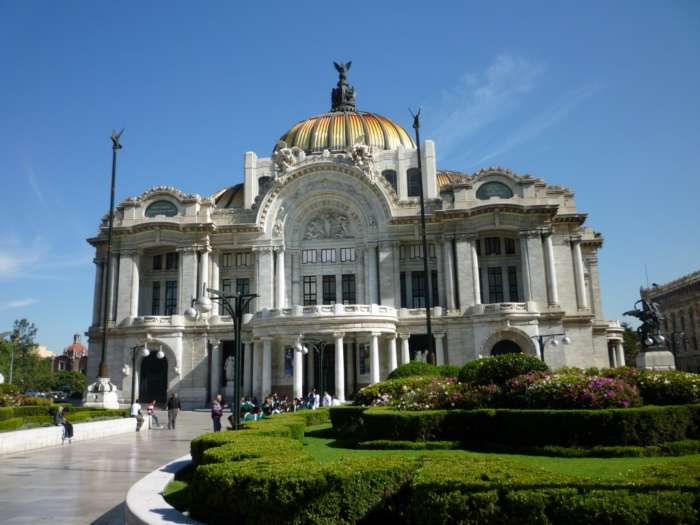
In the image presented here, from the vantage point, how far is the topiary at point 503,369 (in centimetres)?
1873

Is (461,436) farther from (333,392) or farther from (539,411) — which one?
(333,392)

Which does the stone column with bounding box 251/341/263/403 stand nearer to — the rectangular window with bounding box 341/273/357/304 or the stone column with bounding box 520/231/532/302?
the rectangular window with bounding box 341/273/357/304

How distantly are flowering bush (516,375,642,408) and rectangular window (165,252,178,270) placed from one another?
45.0 meters

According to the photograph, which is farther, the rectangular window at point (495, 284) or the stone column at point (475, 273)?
the rectangular window at point (495, 284)

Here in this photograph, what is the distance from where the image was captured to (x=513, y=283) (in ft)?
168

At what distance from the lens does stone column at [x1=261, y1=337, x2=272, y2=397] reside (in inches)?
1774

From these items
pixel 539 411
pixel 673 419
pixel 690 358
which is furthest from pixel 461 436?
pixel 690 358

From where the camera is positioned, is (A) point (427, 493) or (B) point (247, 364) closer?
(A) point (427, 493)

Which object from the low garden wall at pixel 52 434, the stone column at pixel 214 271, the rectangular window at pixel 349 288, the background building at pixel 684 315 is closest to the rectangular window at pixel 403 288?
the rectangular window at pixel 349 288

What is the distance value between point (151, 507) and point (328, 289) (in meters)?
44.0

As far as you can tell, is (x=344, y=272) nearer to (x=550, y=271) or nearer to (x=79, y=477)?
(x=550, y=271)

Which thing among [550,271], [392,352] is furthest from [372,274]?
[550,271]

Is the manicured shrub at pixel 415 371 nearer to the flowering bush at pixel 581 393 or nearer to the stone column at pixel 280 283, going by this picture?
the flowering bush at pixel 581 393

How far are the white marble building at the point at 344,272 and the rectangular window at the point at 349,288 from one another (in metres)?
0.14
